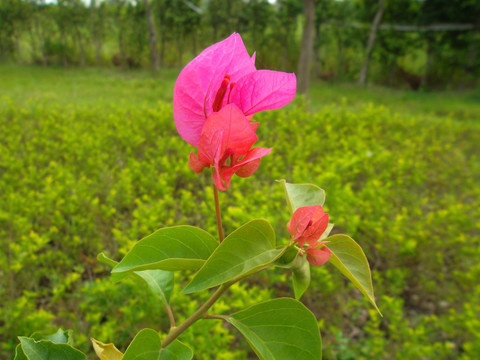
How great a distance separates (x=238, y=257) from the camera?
1.10 ft

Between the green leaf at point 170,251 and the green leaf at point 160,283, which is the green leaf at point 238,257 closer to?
the green leaf at point 170,251

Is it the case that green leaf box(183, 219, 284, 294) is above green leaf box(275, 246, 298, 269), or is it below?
above

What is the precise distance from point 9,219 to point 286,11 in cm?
1577

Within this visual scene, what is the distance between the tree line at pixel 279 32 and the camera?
44.8 feet

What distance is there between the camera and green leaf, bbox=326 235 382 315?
345mm

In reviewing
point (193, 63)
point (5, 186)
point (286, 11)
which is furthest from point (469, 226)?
point (286, 11)

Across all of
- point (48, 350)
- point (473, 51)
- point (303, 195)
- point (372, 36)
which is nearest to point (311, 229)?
point (303, 195)

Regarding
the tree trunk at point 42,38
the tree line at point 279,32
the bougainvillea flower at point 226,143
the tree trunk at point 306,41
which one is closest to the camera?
the bougainvillea flower at point 226,143

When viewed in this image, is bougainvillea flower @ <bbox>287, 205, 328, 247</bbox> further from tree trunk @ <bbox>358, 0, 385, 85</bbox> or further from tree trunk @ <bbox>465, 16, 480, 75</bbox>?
tree trunk @ <bbox>358, 0, 385, 85</bbox>

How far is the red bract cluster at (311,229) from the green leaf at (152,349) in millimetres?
194

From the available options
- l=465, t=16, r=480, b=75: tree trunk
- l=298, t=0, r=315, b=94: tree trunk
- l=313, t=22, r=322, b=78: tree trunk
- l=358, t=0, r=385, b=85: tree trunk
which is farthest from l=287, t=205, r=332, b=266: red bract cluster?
l=313, t=22, r=322, b=78: tree trunk

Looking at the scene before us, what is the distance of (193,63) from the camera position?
1.11 feet

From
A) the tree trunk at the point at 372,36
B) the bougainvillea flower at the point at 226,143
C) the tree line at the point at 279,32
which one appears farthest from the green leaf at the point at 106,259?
the tree trunk at the point at 372,36

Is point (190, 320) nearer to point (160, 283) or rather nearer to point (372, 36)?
point (160, 283)
